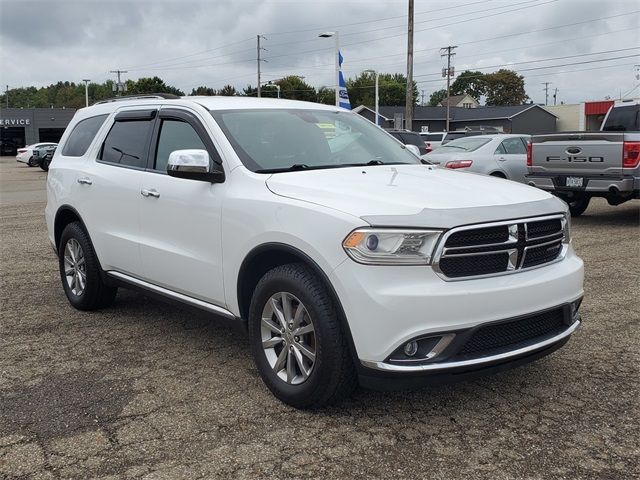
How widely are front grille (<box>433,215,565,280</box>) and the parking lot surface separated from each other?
2.82ft

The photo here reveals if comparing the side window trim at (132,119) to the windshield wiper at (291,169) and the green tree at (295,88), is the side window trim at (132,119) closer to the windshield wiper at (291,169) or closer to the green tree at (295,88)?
the windshield wiper at (291,169)

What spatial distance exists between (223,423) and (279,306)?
71 centimetres

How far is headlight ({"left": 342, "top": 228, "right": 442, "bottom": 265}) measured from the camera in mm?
3182

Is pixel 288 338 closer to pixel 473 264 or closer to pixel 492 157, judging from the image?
pixel 473 264

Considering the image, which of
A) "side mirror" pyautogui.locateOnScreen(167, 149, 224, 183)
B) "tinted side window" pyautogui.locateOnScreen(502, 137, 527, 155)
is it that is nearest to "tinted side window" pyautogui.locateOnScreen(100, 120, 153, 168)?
"side mirror" pyautogui.locateOnScreen(167, 149, 224, 183)

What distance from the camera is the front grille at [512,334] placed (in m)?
3.28

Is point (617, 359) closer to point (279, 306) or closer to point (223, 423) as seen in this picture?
point (279, 306)

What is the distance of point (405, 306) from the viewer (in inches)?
123

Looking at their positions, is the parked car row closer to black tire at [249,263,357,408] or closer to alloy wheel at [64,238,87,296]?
alloy wheel at [64,238,87,296]

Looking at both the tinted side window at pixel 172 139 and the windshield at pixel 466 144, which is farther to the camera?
the windshield at pixel 466 144

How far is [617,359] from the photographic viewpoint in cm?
444

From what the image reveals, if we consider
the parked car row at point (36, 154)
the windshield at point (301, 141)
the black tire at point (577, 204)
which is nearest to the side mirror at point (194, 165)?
the windshield at point (301, 141)

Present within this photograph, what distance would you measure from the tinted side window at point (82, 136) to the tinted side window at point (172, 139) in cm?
120

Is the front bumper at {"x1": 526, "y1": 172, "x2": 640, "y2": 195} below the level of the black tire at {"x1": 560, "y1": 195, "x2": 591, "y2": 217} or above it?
above
